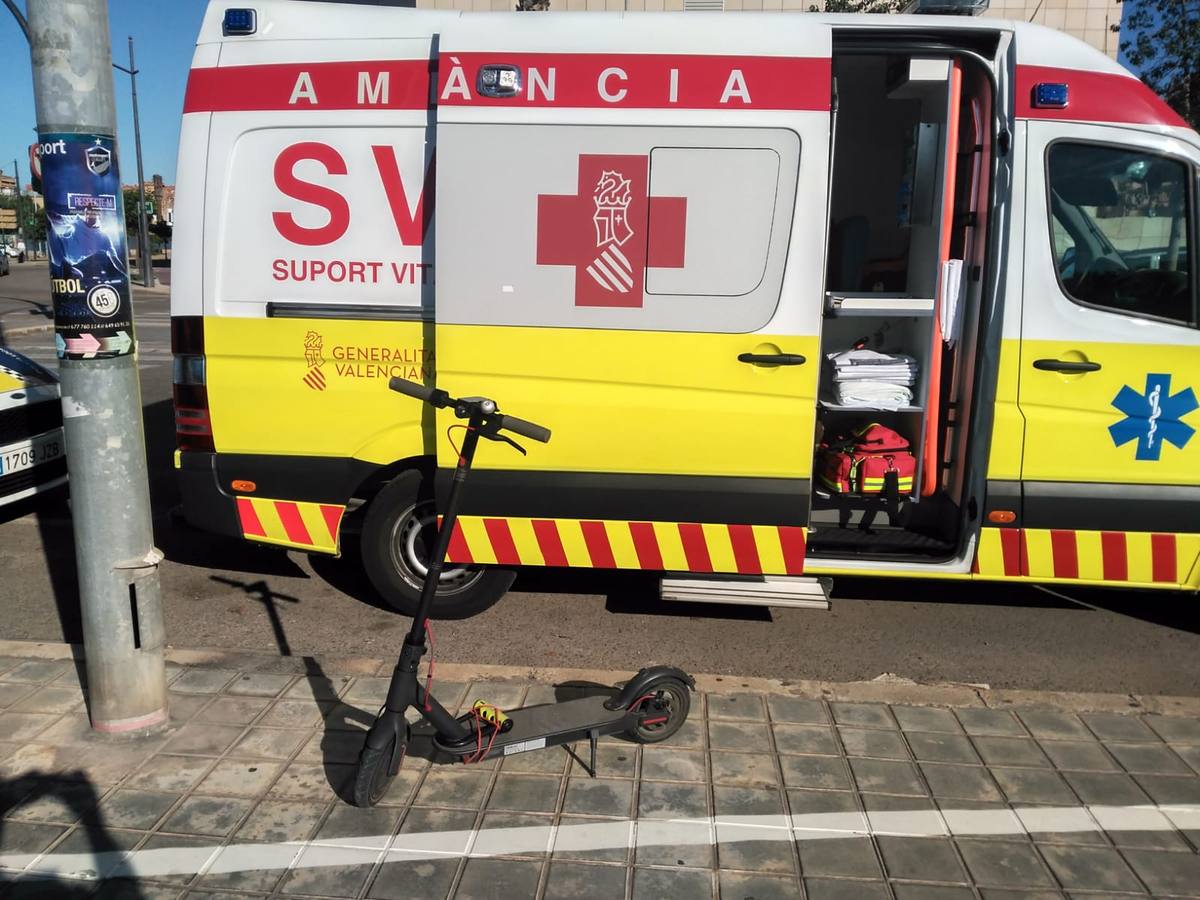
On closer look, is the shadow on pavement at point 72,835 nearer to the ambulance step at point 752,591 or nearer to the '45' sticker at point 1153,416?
the ambulance step at point 752,591

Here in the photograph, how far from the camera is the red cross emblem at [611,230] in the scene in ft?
13.9

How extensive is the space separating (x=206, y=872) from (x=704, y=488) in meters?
2.51

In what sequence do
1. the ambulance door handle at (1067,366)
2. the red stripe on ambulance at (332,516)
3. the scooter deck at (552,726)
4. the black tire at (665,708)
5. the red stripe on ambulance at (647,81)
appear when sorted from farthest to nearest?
the red stripe on ambulance at (332,516) → the ambulance door handle at (1067,366) → the red stripe on ambulance at (647,81) → the black tire at (665,708) → the scooter deck at (552,726)

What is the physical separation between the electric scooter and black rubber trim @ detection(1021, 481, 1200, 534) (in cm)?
199

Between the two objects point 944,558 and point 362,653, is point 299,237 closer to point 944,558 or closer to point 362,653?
point 362,653

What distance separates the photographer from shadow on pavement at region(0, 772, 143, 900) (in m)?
2.72

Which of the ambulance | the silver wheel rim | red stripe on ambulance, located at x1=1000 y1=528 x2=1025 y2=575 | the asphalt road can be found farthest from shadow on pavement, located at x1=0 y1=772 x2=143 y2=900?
red stripe on ambulance, located at x1=1000 y1=528 x2=1025 y2=575

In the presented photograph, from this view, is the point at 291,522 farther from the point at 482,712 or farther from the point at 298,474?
the point at 482,712

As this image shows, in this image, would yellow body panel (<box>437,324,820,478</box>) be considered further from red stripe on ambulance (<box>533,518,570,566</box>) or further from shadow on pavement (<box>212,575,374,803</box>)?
shadow on pavement (<box>212,575,374,803</box>)

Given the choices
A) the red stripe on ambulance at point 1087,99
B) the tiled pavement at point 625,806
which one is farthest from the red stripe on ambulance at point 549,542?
the red stripe on ambulance at point 1087,99

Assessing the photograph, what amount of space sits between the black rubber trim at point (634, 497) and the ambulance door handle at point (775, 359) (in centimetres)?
53

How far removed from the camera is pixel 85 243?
124 inches

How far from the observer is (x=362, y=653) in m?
4.53

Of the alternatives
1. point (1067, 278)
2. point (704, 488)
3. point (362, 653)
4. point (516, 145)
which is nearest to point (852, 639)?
point (704, 488)
